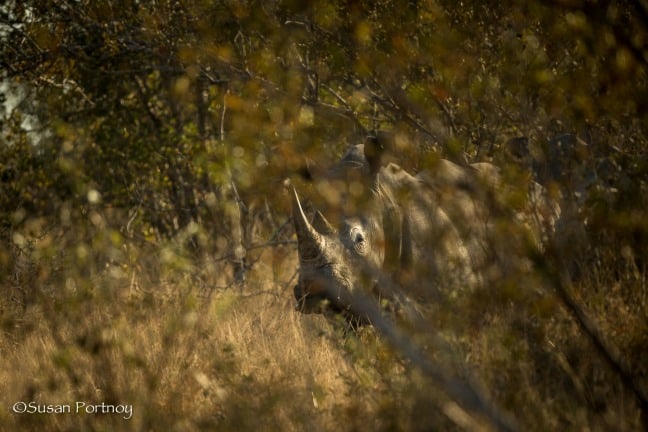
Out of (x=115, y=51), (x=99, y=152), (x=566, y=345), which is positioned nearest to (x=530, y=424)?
(x=566, y=345)

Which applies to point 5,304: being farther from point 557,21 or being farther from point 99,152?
point 557,21

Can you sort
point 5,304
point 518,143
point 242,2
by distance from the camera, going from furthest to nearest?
point 242,2 < point 5,304 < point 518,143

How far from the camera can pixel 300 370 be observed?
5.05 meters

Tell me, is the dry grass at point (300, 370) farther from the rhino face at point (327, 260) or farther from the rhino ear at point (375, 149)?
the rhino ear at point (375, 149)

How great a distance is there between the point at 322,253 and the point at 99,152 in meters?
5.22

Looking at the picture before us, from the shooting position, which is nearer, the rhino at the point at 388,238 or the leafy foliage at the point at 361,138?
the leafy foliage at the point at 361,138

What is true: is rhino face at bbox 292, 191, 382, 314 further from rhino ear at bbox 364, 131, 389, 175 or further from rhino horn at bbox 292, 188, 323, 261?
rhino ear at bbox 364, 131, 389, 175

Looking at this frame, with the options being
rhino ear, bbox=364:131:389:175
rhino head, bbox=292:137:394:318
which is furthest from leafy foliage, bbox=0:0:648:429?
rhino head, bbox=292:137:394:318

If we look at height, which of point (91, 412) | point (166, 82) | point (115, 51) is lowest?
point (166, 82)

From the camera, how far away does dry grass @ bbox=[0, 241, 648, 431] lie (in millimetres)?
3945

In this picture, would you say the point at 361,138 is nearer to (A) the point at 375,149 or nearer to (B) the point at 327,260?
(A) the point at 375,149

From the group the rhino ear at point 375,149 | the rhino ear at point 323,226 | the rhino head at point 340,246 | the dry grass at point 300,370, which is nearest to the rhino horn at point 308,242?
the rhino head at point 340,246

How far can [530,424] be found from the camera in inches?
151

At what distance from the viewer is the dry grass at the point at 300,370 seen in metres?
3.95
